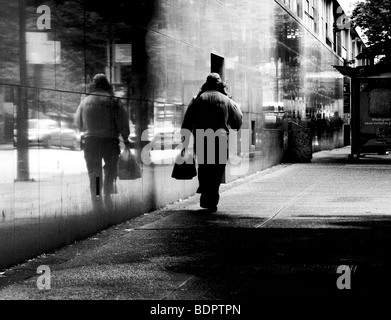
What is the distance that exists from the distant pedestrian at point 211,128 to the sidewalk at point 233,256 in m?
0.37

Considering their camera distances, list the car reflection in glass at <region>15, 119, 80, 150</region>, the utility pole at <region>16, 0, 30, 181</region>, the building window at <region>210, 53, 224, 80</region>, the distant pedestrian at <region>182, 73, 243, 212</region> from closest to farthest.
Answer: the utility pole at <region>16, 0, 30, 181</region>, the car reflection in glass at <region>15, 119, 80, 150</region>, the distant pedestrian at <region>182, 73, 243, 212</region>, the building window at <region>210, 53, 224, 80</region>

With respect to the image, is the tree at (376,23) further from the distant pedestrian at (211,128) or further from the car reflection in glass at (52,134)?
the car reflection in glass at (52,134)

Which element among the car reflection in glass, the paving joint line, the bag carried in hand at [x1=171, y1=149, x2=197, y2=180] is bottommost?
the paving joint line

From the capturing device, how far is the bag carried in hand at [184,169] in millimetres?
12562

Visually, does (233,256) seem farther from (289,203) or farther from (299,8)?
(299,8)

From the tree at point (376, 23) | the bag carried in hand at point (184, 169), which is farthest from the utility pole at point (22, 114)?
the tree at point (376, 23)

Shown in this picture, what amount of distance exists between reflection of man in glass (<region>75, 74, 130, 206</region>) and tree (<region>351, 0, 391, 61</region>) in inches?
869

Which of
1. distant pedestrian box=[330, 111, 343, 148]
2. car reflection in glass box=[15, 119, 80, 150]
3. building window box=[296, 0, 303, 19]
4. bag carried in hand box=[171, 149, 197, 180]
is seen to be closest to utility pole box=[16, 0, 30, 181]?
car reflection in glass box=[15, 119, 80, 150]

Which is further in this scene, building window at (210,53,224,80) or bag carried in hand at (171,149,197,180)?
building window at (210,53,224,80)

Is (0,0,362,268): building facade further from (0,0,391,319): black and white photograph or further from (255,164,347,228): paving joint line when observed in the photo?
(255,164,347,228): paving joint line

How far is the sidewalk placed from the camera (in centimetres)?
692

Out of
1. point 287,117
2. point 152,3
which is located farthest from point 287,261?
point 287,117

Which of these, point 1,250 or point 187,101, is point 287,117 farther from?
point 1,250

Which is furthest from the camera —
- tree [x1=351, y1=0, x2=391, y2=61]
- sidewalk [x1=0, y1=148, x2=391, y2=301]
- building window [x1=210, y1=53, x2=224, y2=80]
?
tree [x1=351, y1=0, x2=391, y2=61]
